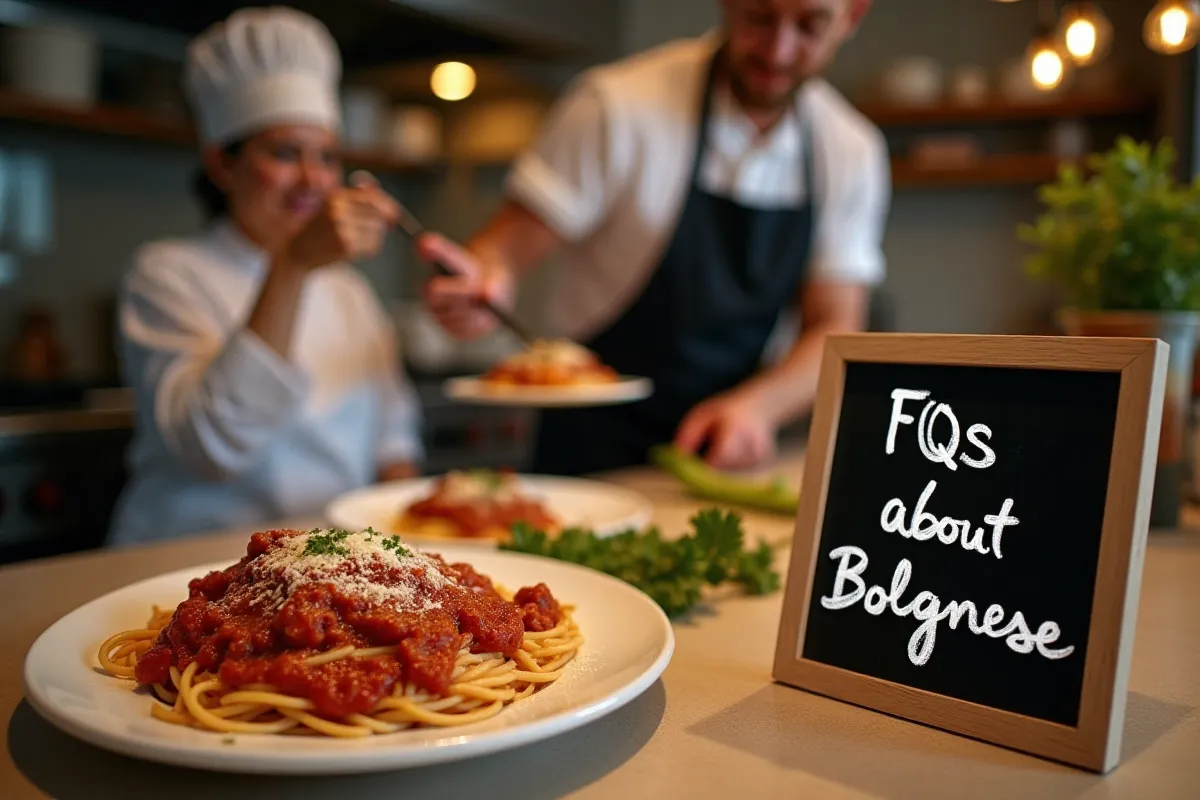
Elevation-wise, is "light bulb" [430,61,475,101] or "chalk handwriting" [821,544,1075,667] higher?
"light bulb" [430,61,475,101]

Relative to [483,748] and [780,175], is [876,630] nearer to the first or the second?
[483,748]

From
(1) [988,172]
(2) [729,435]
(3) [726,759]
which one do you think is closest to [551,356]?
(2) [729,435]

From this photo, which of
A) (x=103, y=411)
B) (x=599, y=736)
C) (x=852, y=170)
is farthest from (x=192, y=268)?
(x=599, y=736)

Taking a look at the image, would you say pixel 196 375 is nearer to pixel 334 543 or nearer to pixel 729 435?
pixel 729 435

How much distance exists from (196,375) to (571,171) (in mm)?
1012

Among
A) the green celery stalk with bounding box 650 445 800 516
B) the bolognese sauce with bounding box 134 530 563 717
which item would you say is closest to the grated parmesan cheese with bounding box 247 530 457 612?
the bolognese sauce with bounding box 134 530 563 717

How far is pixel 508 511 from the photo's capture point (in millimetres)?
1560

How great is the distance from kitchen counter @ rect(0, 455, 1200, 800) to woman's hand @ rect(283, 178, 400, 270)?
1.00 metres

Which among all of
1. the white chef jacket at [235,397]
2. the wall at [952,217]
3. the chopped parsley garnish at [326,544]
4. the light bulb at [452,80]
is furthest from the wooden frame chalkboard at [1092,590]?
the wall at [952,217]

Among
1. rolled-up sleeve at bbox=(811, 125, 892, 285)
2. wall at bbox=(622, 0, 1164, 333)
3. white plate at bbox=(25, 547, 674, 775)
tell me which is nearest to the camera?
white plate at bbox=(25, 547, 674, 775)

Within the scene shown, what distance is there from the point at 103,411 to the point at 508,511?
1719 mm

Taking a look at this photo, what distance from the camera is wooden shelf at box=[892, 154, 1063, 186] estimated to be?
14.7ft

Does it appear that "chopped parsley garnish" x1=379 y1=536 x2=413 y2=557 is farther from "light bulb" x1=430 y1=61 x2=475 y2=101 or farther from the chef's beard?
"light bulb" x1=430 y1=61 x2=475 y2=101

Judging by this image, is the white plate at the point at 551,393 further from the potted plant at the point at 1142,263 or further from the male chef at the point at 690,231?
the potted plant at the point at 1142,263
